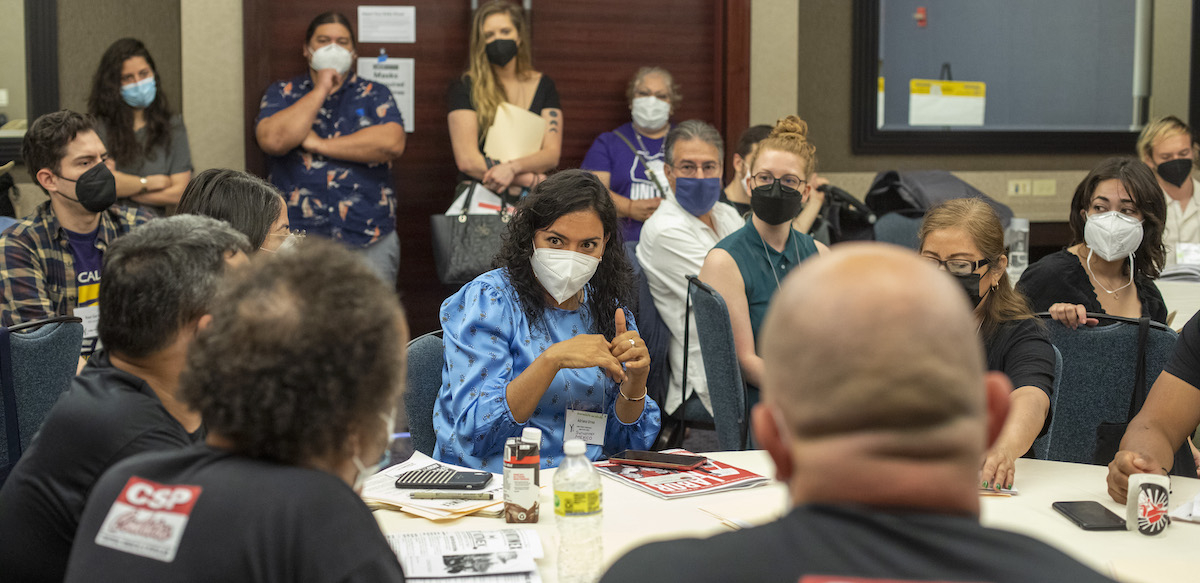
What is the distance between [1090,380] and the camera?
2908 mm

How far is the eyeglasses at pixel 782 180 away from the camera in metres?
3.46

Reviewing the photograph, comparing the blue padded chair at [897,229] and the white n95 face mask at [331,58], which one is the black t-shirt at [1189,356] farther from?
the white n95 face mask at [331,58]

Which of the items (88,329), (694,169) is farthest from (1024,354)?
(88,329)

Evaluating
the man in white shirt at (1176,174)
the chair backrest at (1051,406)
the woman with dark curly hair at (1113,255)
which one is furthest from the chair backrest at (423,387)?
the man in white shirt at (1176,174)

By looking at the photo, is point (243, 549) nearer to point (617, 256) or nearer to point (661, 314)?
point (617, 256)

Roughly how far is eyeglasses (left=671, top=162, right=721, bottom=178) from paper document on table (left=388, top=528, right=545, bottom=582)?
7.77ft

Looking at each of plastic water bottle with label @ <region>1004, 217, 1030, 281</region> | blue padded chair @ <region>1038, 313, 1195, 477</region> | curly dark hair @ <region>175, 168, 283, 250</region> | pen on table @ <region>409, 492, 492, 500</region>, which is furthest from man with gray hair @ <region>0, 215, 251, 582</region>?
plastic water bottle with label @ <region>1004, 217, 1030, 281</region>

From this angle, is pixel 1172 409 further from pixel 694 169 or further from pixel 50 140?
pixel 50 140

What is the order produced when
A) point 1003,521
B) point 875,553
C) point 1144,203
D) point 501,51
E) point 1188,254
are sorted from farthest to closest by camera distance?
point 1188,254 < point 501,51 < point 1144,203 < point 1003,521 < point 875,553

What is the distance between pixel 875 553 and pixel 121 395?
1.18 metres

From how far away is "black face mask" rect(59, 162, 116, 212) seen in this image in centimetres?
338

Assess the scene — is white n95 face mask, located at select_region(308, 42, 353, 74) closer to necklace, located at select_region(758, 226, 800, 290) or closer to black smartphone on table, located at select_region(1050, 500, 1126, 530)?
necklace, located at select_region(758, 226, 800, 290)

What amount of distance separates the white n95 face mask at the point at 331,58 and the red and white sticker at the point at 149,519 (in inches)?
144

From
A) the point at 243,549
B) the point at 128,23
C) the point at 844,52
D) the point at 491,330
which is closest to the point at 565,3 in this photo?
the point at 844,52
